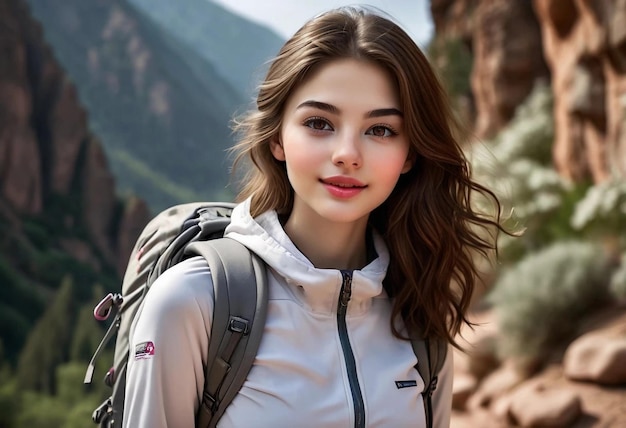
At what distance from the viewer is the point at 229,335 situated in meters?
1.55

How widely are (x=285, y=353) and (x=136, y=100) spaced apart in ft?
303

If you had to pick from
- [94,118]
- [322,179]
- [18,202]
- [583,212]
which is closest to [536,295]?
[583,212]

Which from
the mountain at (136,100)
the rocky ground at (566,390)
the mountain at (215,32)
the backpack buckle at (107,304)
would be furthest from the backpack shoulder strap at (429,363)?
the mountain at (215,32)

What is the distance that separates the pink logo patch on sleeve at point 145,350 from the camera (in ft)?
4.97

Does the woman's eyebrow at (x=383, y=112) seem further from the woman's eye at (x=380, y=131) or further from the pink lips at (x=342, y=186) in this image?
the pink lips at (x=342, y=186)

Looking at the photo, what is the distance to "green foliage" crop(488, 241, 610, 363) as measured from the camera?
7.55m

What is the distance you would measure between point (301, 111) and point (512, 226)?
3.11ft

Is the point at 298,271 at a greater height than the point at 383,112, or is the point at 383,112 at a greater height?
the point at 383,112

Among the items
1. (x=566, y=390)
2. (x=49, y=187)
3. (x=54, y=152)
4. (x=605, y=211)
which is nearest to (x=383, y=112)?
(x=566, y=390)

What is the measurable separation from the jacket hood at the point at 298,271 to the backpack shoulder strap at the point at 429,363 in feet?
0.57

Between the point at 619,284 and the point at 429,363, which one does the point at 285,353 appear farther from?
the point at 619,284

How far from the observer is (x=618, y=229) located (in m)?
8.66

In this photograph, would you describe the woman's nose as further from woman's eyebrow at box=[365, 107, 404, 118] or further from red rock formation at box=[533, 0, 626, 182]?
red rock formation at box=[533, 0, 626, 182]

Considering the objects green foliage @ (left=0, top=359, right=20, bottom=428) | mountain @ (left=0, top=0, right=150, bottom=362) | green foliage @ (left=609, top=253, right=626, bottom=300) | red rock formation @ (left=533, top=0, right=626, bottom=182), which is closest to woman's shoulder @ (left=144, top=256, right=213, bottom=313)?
green foliage @ (left=609, top=253, right=626, bottom=300)
